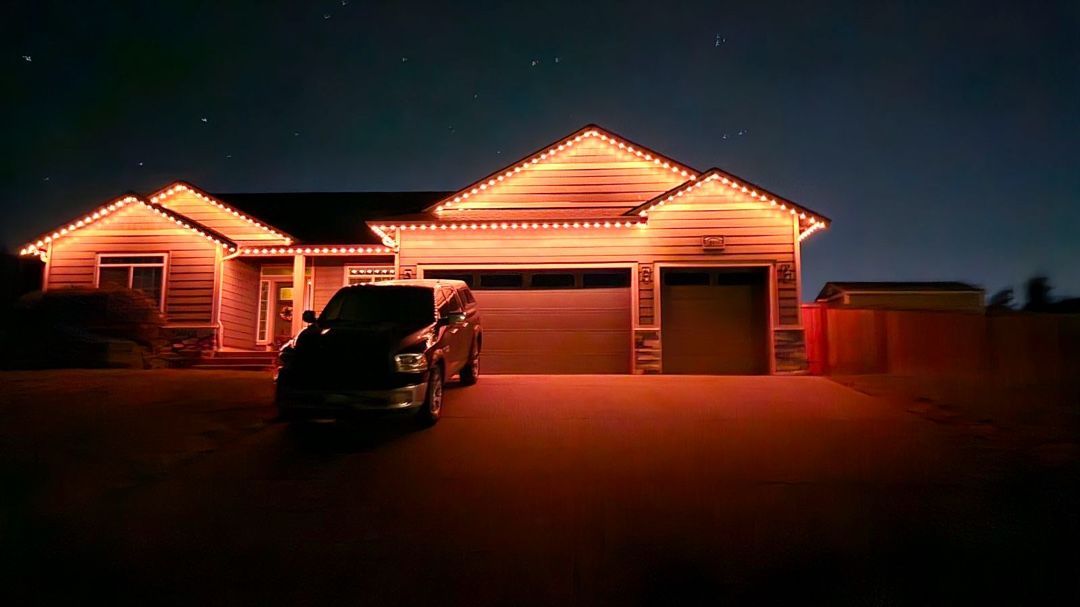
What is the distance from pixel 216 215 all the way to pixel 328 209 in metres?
3.72

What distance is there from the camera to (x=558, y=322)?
15.9m

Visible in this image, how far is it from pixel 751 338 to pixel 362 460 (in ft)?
34.7

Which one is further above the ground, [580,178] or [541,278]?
[580,178]

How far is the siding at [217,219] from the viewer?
18828mm

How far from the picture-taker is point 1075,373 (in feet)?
36.0

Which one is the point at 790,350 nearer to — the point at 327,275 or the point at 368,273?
the point at 368,273

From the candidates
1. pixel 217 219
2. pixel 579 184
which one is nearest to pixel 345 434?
pixel 579 184

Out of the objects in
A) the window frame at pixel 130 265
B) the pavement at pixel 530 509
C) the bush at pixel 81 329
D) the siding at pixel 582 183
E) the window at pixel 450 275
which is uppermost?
the siding at pixel 582 183

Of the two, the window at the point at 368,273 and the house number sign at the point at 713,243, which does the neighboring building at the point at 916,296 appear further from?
the window at the point at 368,273

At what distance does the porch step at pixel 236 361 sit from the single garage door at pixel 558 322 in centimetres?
519

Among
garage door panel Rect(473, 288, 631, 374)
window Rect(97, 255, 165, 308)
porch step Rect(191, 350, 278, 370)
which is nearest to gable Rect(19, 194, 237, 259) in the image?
window Rect(97, 255, 165, 308)

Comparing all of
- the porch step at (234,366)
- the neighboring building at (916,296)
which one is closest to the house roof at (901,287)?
the neighboring building at (916,296)

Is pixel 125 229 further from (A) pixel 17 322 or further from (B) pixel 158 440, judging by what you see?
(B) pixel 158 440

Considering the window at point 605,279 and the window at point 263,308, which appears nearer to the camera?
the window at point 605,279
